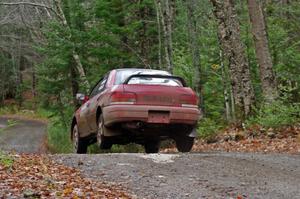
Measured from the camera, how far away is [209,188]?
8094 mm

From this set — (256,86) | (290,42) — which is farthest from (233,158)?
(290,42)

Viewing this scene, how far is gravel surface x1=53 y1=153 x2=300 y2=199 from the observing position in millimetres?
7891

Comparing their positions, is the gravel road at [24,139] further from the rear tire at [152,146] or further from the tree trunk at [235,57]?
the rear tire at [152,146]

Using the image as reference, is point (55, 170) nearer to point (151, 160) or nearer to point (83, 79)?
point (151, 160)

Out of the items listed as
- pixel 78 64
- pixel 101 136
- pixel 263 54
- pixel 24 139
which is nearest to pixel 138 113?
pixel 101 136

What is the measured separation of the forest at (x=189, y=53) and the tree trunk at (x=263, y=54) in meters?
0.03

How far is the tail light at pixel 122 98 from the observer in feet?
38.1

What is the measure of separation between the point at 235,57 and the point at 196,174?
27.3 ft

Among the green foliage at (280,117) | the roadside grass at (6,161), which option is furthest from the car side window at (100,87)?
the green foliage at (280,117)

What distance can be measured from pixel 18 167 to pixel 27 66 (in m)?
55.7

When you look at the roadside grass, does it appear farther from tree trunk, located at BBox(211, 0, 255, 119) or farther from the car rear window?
tree trunk, located at BBox(211, 0, 255, 119)

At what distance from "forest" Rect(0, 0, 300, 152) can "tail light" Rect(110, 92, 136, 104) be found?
546 cm

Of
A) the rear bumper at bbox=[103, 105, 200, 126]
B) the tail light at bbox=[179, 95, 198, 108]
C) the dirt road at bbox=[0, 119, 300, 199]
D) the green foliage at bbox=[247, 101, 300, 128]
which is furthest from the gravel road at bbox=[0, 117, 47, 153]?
the dirt road at bbox=[0, 119, 300, 199]

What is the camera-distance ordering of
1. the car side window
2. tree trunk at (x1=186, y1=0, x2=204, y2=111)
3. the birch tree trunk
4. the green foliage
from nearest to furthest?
the car side window < the green foliage < tree trunk at (x1=186, y1=0, x2=204, y2=111) < the birch tree trunk
